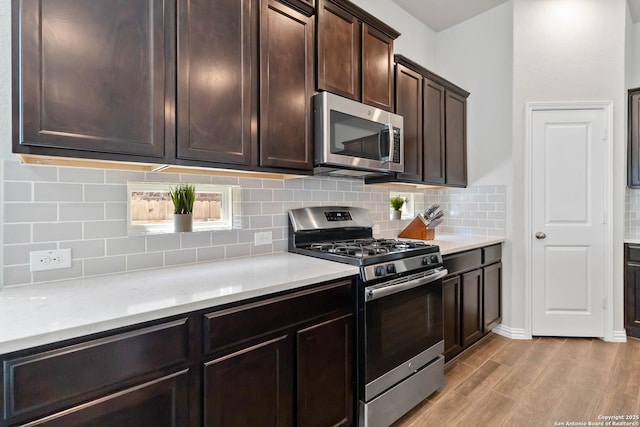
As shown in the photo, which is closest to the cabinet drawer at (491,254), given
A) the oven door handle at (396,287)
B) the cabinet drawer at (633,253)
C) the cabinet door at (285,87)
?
the oven door handle at (396,287)

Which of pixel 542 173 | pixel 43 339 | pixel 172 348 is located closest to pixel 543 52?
pixel 542 173

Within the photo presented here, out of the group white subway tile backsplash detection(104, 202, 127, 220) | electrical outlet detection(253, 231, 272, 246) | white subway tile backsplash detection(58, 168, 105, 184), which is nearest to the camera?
white subway tile backsplash detection(58, 168, 105, 184)

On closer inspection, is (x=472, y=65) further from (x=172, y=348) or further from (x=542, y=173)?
(x=172, y=348)

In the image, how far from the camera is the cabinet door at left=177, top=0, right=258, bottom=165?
1437mm

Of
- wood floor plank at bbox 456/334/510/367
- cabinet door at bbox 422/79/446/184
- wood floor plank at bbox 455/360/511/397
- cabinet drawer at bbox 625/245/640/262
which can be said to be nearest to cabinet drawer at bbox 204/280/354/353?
wood floor plank at bbox 455/360/511/397

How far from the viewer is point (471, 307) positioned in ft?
8.62

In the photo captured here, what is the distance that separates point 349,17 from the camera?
82.3 inches

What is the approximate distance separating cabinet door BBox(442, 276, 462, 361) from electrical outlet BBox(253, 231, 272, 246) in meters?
1.29

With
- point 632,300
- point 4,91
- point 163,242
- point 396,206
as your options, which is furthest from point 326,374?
point 632,300

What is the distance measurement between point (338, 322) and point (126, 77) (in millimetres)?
1433

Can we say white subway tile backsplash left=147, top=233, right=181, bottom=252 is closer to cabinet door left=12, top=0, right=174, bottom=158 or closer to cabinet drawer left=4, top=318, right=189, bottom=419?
cabinet door left=12, top=0, right=174, bottom=158

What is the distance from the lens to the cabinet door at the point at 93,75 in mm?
1100

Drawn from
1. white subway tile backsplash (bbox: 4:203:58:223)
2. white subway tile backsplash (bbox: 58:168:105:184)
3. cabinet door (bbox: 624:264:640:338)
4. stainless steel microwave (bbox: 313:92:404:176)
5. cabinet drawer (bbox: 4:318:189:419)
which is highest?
stainless steel microwave (bbox: 313:92:404:176)

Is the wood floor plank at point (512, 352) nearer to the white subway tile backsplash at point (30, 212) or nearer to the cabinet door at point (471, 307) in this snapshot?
the cabinet door at point (471, 307)
